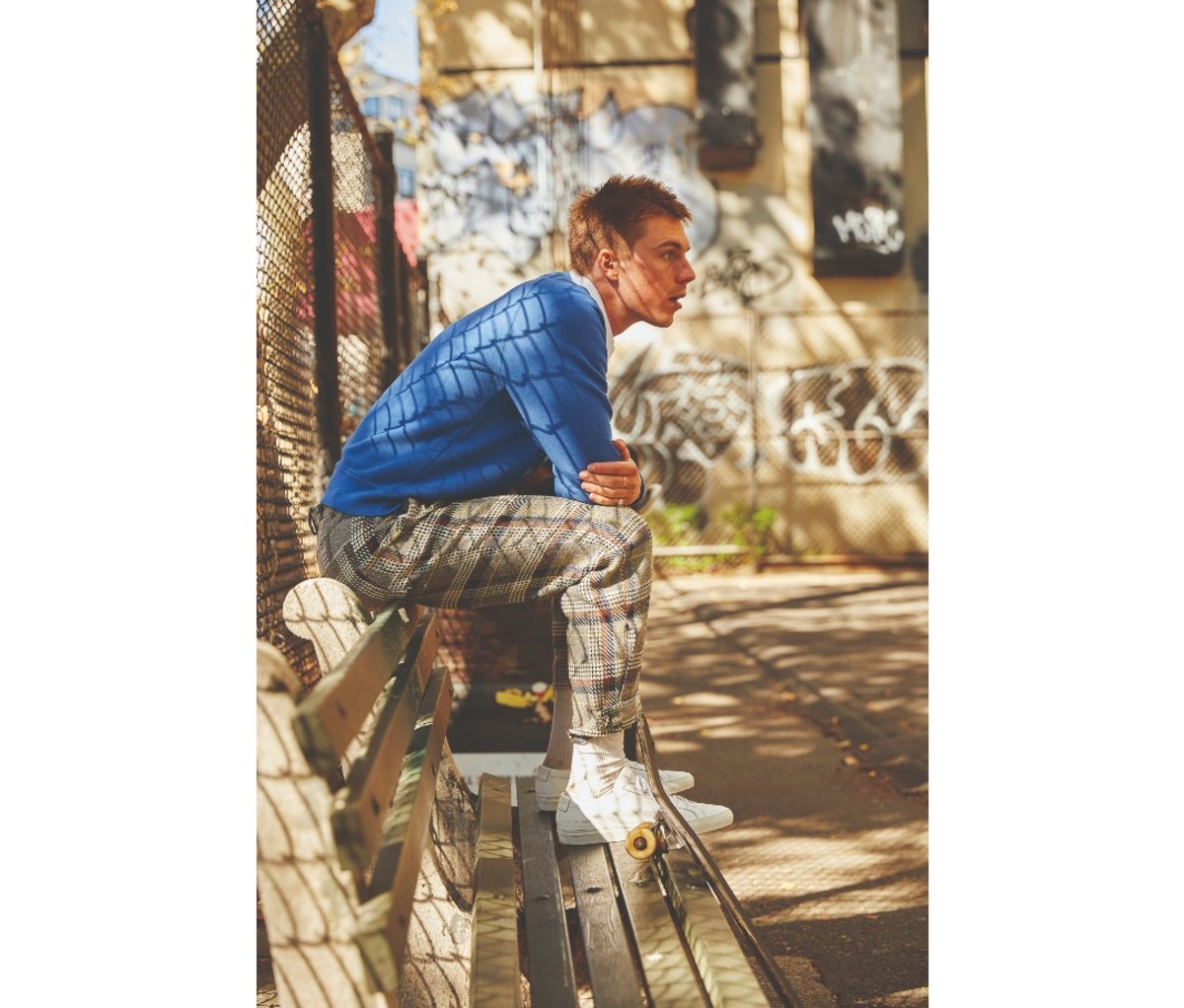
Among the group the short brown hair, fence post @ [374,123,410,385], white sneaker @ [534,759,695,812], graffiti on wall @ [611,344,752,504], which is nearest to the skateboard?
white sneaker @ [534,759,695,812]

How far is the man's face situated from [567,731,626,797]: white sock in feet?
3.07

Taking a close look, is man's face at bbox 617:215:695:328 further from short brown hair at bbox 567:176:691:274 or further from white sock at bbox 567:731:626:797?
white sock at bbox 567:731:626:797

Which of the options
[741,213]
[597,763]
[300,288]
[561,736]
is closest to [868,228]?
[741,213]

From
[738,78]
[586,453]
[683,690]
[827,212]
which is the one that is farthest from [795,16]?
[586,453]

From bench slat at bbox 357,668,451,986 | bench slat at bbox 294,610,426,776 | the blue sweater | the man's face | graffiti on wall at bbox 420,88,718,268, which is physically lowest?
bench slat at bbox 357,668,451,986

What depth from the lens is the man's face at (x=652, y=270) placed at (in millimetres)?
2754

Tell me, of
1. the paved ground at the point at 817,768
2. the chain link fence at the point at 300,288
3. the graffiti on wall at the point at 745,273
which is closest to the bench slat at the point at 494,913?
the chain link fence at the point at 300,288

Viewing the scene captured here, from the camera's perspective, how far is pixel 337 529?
257 cm

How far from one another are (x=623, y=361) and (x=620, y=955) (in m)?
12.8

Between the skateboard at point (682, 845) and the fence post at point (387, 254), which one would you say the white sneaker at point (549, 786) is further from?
the fence post at point (387, 254)

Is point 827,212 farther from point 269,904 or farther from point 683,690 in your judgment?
point 269,904

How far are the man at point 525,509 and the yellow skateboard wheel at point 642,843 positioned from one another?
163mm

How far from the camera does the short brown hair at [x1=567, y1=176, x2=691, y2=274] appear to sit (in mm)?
2752

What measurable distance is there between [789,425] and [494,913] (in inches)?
518
